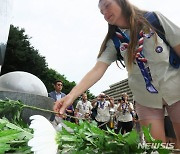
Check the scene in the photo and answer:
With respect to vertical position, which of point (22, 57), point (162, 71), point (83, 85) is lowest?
point (83, 85)

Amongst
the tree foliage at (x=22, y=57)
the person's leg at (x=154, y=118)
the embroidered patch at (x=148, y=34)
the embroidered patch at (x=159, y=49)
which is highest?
the tree foliage at (x=22, y=57)

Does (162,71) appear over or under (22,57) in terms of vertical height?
under

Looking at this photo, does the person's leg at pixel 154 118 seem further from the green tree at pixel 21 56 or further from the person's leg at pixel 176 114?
the green tree at pixel 21 56

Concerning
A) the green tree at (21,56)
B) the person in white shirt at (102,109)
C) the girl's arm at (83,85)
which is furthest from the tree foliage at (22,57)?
the girl's arm at (83,85)

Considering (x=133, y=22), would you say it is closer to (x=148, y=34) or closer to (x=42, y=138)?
(x=148, y=34)

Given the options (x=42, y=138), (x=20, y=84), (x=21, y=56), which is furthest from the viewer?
(x=21, y=56)

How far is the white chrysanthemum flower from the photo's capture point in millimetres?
696

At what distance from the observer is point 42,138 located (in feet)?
2.34

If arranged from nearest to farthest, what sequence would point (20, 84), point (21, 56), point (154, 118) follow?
point (154, 118), point (20, 84), point (21, 56)

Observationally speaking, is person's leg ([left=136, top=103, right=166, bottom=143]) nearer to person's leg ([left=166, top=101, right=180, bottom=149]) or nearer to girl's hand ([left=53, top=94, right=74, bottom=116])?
person's leg ([left=166, top=101, right=180, bottom=149])

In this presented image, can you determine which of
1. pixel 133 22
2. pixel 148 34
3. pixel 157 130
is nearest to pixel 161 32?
pixel 148 34

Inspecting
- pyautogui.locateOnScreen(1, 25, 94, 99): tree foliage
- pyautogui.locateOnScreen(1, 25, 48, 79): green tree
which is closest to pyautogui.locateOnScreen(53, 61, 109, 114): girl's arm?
pyautogui.locateOnScreen(1, 25, 94, 99): tree foliage

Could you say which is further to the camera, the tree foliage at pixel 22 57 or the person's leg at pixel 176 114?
the tree foliage at pixel 22 57

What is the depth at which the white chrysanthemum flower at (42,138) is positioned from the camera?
0.70 m
